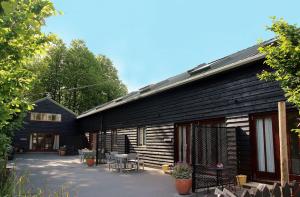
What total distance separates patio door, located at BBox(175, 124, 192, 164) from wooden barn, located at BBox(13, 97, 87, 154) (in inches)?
714

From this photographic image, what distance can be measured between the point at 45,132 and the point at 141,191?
24684 millimetres

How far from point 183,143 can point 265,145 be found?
15.0 feet

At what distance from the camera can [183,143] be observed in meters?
12.6

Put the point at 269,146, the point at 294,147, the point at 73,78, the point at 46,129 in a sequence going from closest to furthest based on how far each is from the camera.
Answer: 1. the point at 294,147
2. the point at 269,146
3. the point at 46,129
4. the point at 73,78

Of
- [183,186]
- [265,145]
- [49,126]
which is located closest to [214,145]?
[265,145]

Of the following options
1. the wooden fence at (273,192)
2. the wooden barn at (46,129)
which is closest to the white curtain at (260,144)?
the wooden fence at (273,192)

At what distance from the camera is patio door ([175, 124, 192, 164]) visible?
1225cm

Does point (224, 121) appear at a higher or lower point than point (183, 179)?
higher

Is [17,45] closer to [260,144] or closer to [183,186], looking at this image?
[183,186]

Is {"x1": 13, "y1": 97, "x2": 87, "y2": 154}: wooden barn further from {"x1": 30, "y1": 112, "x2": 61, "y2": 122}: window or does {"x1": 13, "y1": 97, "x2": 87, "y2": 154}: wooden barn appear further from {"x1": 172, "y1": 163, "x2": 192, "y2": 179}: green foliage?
{"x1": 172, "y1": 163, "x2": 192, "y2": 179}: green foliage

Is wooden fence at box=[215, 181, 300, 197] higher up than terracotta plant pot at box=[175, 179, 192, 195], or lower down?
higher up

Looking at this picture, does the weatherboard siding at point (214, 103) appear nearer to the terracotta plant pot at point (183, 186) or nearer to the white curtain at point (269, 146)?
the white curtain at point (269, 146)

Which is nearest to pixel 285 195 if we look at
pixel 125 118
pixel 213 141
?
pixel 213 141

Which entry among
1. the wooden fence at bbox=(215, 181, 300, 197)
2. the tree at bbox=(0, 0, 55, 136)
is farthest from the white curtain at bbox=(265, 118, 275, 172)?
the tree at bbox=(0, 0, 55, 136)
